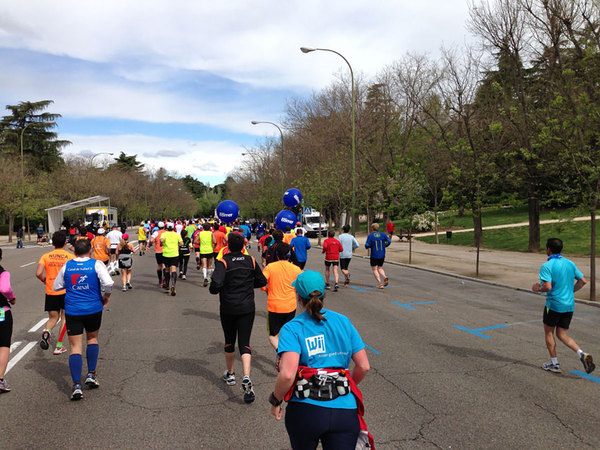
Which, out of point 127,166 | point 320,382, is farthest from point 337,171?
point 127,166

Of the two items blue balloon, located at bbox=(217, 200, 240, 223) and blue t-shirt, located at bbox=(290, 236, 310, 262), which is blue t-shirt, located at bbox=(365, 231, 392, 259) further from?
blue balloon, located at bbox=(217, 200, 240, 223)

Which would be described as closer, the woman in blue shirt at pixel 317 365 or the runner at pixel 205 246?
the woman in blue shirt at pixel 317 365

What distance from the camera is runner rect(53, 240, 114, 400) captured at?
16.3 ft

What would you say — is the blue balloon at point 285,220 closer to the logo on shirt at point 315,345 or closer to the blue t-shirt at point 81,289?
the blue t-shirt at point 81,289

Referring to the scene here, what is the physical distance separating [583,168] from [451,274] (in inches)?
243

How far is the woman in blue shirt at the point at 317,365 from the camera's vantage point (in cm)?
253

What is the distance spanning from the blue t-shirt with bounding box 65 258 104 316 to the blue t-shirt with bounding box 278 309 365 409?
125 inches

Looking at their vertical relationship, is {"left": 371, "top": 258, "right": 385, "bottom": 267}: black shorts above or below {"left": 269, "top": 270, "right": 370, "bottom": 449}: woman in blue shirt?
below

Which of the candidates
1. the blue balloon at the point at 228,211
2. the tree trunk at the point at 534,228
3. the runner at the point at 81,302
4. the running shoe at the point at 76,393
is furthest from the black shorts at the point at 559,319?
the tree trunk at the point at 534,228

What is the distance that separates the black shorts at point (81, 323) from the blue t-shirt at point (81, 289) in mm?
48

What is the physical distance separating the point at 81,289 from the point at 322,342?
3.40m

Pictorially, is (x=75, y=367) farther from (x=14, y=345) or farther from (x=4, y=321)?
(x=14, y=345)

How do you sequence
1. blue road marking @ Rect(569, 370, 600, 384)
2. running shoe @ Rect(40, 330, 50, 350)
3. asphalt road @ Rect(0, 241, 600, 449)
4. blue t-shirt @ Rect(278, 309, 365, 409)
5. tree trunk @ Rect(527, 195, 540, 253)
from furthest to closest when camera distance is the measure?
tree trunk @ Rect(527, 195, 540, 253) < running shoe @ Rect(40, 330, 50, 350) < blue road marking @ Rect(569, 370, 600, 384) < asphalt road @ Rect(0, 241, 600, 449) < blue t-shirt @ Rect(278, 309, 365, 409)

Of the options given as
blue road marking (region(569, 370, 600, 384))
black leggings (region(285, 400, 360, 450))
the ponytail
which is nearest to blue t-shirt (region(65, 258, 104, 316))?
the ponytail
